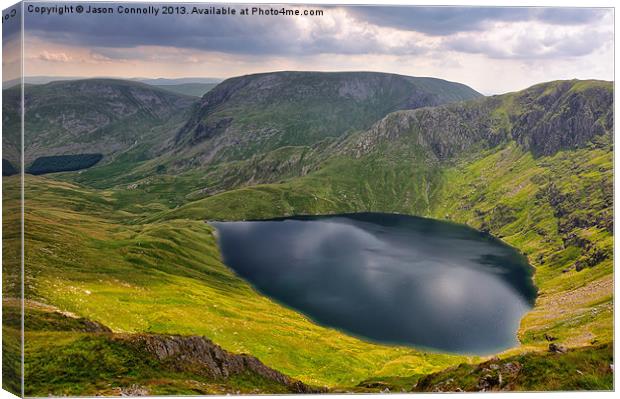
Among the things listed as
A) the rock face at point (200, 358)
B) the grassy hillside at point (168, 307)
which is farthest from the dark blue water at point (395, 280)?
the rock face at point (200, 358)

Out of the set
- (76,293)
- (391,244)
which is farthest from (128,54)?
(391,244)

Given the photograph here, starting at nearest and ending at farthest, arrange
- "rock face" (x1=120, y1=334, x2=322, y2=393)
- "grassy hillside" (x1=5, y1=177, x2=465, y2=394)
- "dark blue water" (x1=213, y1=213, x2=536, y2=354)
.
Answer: "rock face" (x1=120, y1=334, x2=322, y2=393) → "grassy hillside" (x1=5, y1=177, x2=465, y2=394) → "dark blue water" (x1=213, y1=213, x2=536, y2=354)

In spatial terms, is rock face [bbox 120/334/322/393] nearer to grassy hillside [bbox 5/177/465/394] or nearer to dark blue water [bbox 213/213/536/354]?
grassy hillside [bbox 5/177/465/394]

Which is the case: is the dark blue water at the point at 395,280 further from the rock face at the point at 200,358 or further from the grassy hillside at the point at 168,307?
the rock face at the point at 200,358

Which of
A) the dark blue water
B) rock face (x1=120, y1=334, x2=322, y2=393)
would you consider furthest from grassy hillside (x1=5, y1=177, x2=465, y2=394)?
the dark blue water

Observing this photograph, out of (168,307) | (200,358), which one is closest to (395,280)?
(168,307)

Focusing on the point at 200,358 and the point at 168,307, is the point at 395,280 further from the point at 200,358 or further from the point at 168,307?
the point at 200,358
